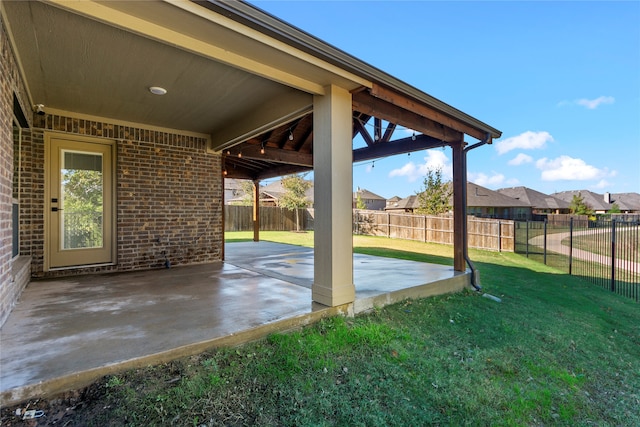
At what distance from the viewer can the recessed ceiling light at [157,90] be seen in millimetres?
3850

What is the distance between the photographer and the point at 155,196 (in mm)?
5668

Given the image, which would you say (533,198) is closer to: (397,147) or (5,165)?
(397,147)

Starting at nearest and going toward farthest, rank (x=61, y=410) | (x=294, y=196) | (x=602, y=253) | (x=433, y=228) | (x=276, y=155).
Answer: (x=61, y=410) → (x=276, y=155) → (x=602, y=253) → (x=433, y=228) → (x=294, y=196)

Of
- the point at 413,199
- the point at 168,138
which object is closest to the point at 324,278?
the point at 168,138

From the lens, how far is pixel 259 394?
2148 mm

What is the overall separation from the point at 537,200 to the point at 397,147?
3973 cm

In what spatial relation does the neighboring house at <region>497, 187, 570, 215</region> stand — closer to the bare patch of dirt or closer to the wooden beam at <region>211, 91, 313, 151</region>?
the wooden beam at <region>211, 91, 313, 151</region>

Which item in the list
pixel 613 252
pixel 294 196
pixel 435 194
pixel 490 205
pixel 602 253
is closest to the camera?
pixel 613 252

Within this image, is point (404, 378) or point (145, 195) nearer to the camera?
point (404, 378)

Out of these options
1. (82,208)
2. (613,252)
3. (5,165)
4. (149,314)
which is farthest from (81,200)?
(613,252)

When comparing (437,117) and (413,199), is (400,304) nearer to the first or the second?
(437,117)

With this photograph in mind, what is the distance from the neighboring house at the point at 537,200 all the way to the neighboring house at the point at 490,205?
255 centimetres

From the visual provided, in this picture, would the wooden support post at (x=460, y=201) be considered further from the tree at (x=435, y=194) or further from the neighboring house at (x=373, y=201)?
the neighboring house at (x=373, y=201)

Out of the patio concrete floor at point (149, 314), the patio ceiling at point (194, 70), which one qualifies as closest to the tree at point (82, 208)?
the patio concrete floor at point (149, 314)
